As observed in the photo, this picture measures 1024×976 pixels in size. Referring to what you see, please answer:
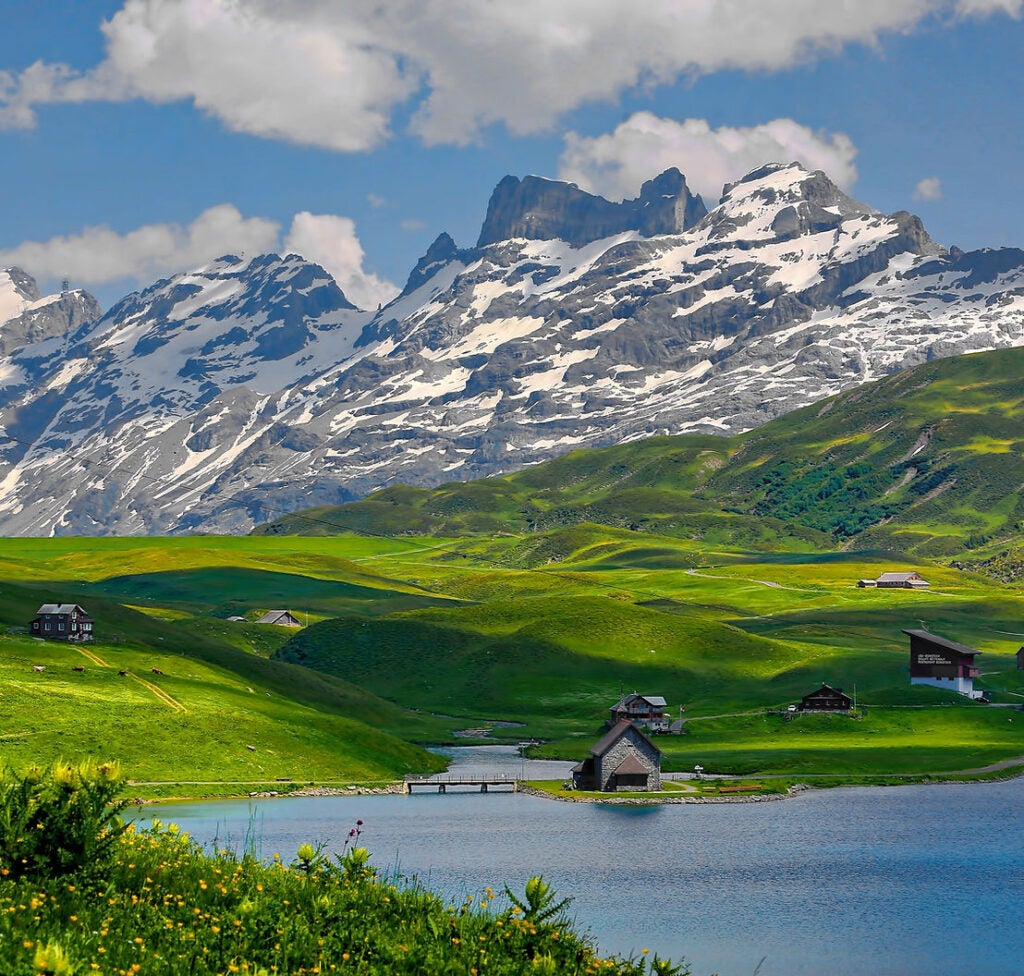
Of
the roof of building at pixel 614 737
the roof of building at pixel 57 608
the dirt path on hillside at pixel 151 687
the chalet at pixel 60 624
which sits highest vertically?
the roof of building at pixel 57 608

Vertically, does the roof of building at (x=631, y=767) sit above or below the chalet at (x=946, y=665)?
below

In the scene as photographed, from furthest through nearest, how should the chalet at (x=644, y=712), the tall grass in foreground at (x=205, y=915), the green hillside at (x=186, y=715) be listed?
the chalet at (x=644, y=712) < the green hillside at (x=186, y=715) < the tall grass in foreground at (x=205, y=915)

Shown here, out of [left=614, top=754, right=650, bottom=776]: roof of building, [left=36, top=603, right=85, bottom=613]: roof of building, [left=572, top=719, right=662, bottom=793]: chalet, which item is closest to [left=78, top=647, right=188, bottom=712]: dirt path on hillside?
[left=36, top=603, right=85, bottom=613]: roof of building

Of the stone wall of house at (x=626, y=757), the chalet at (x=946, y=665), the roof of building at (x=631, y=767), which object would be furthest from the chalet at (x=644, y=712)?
the chalet at (x=946, y=665)

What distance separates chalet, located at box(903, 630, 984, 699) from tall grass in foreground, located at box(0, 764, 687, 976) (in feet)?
532

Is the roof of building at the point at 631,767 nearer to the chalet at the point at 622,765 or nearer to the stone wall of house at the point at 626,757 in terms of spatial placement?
the chalet at the point at 622,765

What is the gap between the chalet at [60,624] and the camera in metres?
164

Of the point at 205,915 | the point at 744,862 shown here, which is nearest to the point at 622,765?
the point at 744,862

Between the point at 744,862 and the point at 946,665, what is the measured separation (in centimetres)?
10221

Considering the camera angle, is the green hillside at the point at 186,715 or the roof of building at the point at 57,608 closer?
the green hillside at the point at 186,715

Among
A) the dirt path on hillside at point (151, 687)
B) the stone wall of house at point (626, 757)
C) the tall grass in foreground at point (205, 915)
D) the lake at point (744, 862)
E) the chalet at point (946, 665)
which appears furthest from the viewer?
the chalet at point (946, 665)

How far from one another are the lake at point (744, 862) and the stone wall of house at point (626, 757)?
7691 millimetres

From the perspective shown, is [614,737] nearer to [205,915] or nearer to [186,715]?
[186,715]

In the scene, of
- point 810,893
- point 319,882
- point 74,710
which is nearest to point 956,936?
point 810,893
